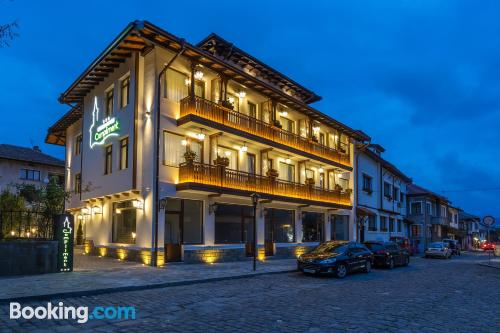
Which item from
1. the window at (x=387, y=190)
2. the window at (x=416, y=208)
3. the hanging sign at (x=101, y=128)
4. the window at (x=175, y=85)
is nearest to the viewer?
the window at (x=175, y=85)

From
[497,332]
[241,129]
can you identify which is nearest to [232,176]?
[241,129]

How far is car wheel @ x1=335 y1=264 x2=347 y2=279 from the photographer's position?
1697cm

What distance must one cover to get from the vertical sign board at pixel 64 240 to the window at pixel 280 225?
12894 mm

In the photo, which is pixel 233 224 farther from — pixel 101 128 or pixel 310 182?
pixel 101 128

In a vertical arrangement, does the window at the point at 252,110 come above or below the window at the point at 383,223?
above

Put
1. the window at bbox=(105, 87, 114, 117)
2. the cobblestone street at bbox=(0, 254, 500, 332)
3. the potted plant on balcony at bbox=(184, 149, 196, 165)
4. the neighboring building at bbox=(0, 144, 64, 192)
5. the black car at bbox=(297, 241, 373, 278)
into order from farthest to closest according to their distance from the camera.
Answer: the neighboring building at bbox=(0, 144, 64, 192) < the window at bbox=(105, 87, 114, 117) < the potted plant on balcony at bbox=(184, 149, 196, 165) < the black car at bbox=(297, 241, 373, 278) < the cobblestone street at bbox=(0, 254, 500, 332)

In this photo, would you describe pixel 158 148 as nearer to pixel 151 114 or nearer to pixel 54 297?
pixel 151 114

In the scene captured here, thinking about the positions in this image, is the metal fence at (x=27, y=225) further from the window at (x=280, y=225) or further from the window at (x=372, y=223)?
the window at (x=372, y=223)

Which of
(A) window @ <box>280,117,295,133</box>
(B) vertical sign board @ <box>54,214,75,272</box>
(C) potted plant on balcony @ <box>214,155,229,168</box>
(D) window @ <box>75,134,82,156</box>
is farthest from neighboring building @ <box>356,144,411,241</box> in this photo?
(B) vertical sign board @ <box>54,214,75,272</box>

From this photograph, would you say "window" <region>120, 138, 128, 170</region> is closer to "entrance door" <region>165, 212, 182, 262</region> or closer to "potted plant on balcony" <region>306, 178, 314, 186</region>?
"entrance door" <region>165, 212, 182, 262</region>

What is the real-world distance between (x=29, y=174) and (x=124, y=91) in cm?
2274

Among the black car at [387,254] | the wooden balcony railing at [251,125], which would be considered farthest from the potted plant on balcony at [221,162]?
the black car at [387,254]

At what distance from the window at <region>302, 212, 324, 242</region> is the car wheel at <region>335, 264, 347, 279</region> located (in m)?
11.2

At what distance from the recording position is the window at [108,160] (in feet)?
75.3
